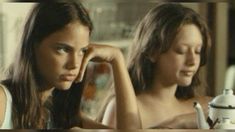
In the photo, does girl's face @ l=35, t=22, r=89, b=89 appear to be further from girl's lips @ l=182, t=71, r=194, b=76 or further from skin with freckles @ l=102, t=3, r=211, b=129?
girl's lips @ l=182, t=71, r=194, b=76

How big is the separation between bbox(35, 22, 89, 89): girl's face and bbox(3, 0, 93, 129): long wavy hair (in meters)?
0.01

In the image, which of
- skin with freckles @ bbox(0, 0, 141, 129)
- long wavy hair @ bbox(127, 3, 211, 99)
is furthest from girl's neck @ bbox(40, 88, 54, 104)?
long wavy hair @ bbox(127, 3, 211, 99)

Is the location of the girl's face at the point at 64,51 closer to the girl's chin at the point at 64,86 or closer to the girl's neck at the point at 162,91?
the girl's chin at the point at 64,86

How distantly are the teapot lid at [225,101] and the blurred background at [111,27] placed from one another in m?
0.03

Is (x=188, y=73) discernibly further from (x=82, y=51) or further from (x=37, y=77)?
(x=37, y=77)

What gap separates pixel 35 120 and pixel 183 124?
39 cm

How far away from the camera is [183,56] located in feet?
3.36

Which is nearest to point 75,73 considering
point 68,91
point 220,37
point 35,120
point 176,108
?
point 68,91

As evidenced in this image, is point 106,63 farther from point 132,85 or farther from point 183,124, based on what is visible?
point 183,124

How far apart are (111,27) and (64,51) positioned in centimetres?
14

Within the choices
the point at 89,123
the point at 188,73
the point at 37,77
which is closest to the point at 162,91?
the point at 188,73

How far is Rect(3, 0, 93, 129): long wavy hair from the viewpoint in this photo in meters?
1.02

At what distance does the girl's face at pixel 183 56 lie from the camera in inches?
40.3

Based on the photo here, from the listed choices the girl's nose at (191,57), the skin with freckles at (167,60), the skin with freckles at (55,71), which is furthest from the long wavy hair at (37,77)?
the girl's nose at (191,57)
